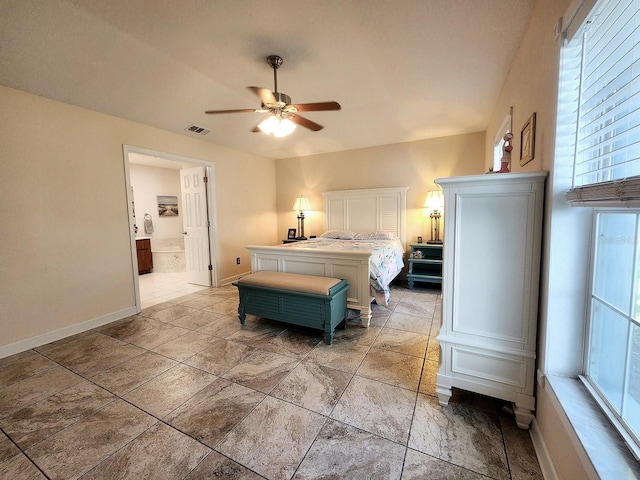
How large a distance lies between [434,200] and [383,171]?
1070 mm

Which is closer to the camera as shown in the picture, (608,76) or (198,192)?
(608,76)

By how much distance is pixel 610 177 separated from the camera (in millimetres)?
980

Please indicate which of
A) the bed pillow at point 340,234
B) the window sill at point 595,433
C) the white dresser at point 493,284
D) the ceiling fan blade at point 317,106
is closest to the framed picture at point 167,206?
the bed pillow at point 340,234

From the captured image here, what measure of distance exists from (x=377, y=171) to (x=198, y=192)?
10.4 feet

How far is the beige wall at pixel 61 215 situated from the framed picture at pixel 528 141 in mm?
4017

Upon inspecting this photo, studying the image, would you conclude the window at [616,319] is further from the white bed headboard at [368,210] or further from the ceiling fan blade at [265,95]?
the white bed headboard at [368,210]

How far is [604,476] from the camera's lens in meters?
0.77

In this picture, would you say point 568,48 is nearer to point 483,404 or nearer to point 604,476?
point 604,476

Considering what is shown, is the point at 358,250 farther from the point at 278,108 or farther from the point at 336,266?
the point at 278,108

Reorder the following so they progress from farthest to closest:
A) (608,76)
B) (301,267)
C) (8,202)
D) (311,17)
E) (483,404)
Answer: (301,267) < (8,202) < (311,17) < (483,404) < (608,76)

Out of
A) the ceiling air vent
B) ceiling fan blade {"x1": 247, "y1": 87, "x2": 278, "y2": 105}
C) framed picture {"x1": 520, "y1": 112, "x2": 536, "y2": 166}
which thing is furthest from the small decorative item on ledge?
the ceiling air vent

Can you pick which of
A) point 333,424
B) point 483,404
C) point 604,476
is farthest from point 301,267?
point 604,476

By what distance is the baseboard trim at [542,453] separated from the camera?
3.73 feet

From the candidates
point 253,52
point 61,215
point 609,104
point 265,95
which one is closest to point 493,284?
point 609,104
